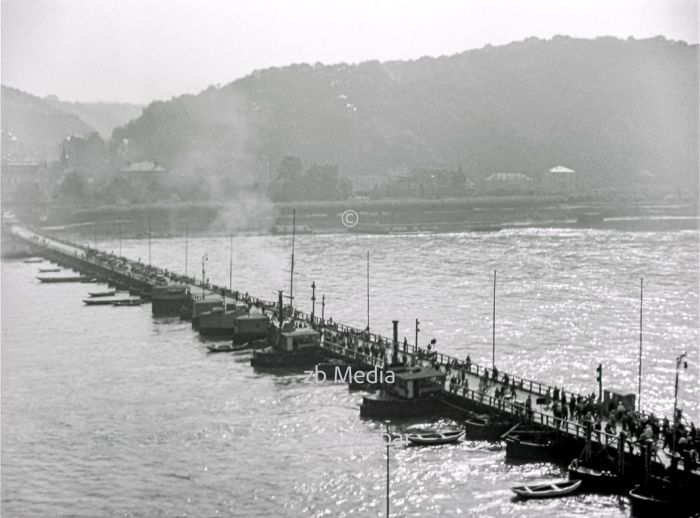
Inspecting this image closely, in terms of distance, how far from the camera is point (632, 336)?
5881 cm

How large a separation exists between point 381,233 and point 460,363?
352ft

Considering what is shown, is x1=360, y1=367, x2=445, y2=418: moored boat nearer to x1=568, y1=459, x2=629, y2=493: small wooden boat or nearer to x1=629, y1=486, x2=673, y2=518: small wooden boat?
x1=568, y1=459, x2=629, y2=493: small wooden boat

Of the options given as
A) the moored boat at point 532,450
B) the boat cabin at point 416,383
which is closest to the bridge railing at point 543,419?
the moored boat at point 532,450

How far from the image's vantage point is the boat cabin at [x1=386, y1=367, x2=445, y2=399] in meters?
42.3

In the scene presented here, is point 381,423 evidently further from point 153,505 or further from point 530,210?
point 530,210

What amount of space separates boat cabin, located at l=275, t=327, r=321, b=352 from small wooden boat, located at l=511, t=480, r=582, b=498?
849 inches

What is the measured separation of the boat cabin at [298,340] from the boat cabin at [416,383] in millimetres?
9901

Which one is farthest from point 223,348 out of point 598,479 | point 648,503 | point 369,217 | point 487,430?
point 369,217

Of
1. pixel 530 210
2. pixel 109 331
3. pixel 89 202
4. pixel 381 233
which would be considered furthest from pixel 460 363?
pixel 530 210

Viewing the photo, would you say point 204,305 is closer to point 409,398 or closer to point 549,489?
point 409,398

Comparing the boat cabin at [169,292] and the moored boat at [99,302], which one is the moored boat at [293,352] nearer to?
the boat cabin at [169,292]

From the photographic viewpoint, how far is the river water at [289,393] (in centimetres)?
3322

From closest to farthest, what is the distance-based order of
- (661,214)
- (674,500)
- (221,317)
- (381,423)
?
(674,500), (381,423), (221,317), (661,214)

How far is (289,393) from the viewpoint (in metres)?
46.6
